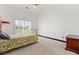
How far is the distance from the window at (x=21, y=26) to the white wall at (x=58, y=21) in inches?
13.0

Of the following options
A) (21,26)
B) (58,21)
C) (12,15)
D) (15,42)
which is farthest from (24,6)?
(15,42)

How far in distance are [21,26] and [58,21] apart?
99 centimetres

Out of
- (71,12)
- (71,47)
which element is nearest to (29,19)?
(71,12)

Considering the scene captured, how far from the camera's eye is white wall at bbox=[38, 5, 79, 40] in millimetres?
2660

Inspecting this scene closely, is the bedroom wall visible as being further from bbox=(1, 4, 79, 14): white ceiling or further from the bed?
the bed

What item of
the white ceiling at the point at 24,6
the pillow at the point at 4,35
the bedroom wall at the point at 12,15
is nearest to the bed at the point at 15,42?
the pillow at the point at 4,35

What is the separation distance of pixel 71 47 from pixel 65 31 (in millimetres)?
828

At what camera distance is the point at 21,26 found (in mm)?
2793

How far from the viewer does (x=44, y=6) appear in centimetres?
268

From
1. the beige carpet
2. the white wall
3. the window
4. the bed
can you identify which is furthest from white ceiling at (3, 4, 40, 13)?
the beige carpet

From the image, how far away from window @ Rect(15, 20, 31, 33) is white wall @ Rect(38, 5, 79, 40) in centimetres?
33

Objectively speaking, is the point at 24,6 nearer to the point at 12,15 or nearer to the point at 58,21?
the point at 12,15
